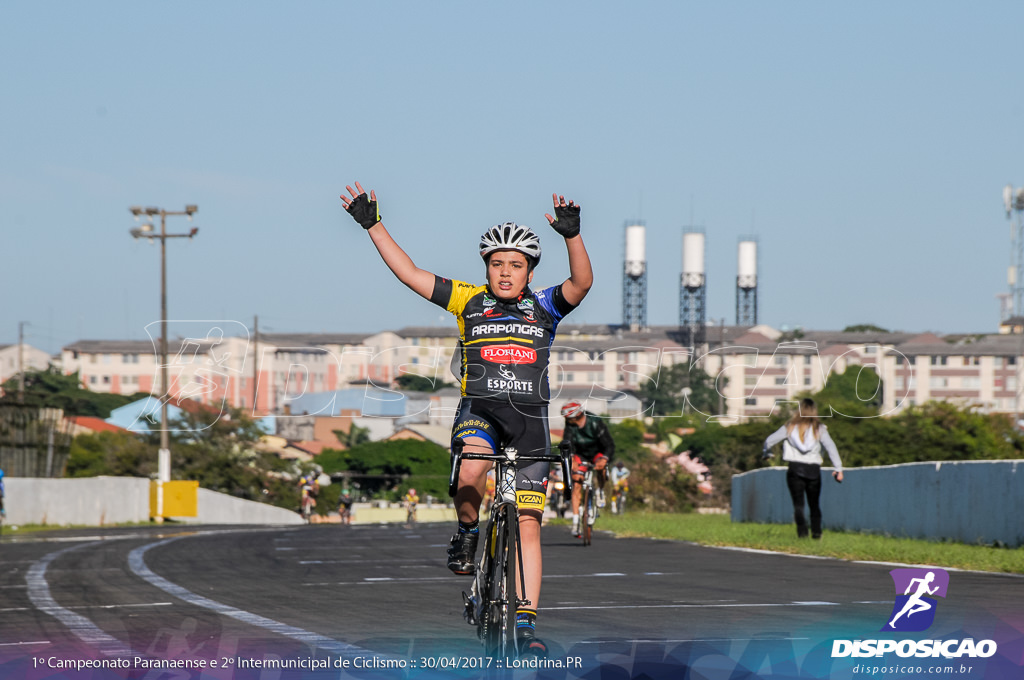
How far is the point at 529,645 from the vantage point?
239 inches

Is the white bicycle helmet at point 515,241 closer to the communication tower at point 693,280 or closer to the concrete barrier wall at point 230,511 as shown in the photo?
the concrete barrier wall at point 230,511

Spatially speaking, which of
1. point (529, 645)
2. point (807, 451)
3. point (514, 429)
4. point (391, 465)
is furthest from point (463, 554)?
point (391, 465)

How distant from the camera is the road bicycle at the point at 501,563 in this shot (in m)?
6.19

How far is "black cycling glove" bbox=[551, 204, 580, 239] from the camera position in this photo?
7000mm

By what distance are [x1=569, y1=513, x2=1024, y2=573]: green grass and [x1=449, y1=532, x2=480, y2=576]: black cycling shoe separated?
646cm

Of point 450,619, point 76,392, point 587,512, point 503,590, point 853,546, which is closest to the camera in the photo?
point 503,590

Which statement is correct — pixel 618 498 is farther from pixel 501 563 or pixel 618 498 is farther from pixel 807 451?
pixel 501 563

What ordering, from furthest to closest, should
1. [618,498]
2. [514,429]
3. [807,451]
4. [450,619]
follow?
1. [618,498]
2. [807,451]
3. [450,619]
4. [514,429]

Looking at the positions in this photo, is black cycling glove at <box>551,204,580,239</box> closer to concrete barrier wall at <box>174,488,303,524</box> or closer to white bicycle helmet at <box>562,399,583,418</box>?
white bicycle helmet at <box>562,399,583,418</box>

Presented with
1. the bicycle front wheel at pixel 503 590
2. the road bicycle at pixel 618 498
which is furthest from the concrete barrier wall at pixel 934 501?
the road bicycle at pixel 618 498

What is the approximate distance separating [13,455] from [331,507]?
4751 cm

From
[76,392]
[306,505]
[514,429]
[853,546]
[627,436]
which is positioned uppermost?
[514,429]

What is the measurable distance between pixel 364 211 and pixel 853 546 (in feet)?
30.3

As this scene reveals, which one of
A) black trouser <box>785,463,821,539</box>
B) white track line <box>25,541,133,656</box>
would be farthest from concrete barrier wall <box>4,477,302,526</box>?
black trouser <box>785,463,821,539</box>
